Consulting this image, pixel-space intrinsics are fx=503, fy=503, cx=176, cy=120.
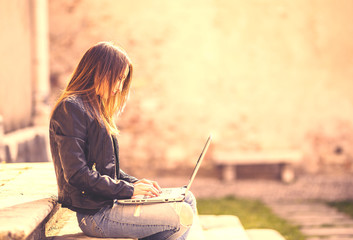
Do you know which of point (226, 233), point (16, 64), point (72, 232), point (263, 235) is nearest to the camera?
point (72, 232)

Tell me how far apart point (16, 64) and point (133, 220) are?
3818 mm

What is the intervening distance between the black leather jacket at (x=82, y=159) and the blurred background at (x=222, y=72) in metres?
5.50

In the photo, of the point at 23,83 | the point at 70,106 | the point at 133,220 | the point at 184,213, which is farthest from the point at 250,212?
the point at 70,106

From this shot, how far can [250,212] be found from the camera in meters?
5.60

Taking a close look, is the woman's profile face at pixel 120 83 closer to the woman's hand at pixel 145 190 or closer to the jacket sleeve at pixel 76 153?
the jacket sleeve at pixel 76 153

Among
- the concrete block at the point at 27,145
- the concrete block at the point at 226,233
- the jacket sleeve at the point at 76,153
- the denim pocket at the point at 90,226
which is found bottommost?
the concrete block at the point at 226,233

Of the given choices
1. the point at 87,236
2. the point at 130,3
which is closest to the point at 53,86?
the point at 130,3

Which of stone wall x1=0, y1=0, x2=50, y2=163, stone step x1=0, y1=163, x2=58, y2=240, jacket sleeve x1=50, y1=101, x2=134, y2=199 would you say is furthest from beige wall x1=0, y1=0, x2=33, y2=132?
jacket sleeve x1=50, y1=101, x2=134, y2=199

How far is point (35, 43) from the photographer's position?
631 cm

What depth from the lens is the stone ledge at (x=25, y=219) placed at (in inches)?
68.5

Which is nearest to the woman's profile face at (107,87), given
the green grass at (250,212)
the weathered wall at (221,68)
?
the green grass at (250,212)

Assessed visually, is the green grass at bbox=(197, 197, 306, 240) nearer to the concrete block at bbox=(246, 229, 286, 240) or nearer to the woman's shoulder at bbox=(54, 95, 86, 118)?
the concrete block at bbox=(246, 229, 286, 240)

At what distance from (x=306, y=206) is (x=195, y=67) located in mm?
2798

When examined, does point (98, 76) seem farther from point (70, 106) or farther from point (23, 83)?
point (23, 83)
